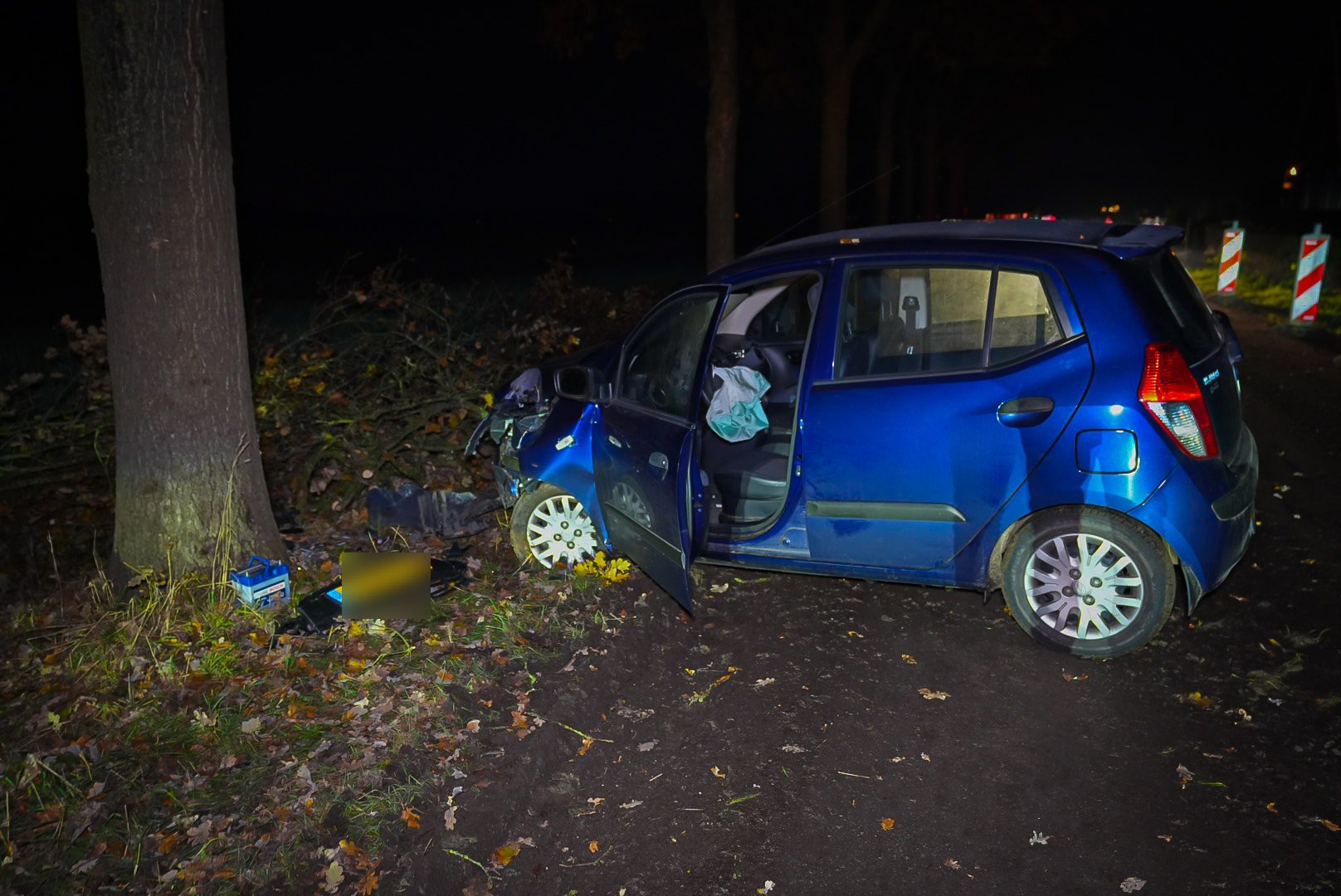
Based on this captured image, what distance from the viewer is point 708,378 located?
6.34 m

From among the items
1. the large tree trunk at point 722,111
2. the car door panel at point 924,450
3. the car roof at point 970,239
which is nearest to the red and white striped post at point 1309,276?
the large tree trunk at point 722,111

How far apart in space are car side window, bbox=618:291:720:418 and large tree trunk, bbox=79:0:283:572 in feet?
6.97

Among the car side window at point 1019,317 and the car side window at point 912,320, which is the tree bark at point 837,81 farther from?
the car side window at point 1019,317

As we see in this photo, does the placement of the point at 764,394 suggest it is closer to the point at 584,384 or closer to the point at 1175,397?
the point at 584,384

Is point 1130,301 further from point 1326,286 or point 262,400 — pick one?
point 1326,286

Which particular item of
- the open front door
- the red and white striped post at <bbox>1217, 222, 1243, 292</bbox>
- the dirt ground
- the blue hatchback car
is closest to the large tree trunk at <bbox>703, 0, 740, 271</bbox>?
the open front door

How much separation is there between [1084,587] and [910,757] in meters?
1.29

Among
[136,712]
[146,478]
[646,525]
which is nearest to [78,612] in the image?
[146,478]

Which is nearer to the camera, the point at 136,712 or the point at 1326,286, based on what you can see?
the point at 136,712

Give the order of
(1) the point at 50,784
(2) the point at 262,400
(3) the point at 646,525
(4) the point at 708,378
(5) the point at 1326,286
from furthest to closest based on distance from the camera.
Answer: (5) the point at 1326,286, (2) the point at 262,400, (4) the point at 708,378, (3) the point at 646,525, (1) the point at 50,784

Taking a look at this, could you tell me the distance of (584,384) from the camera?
5.80m

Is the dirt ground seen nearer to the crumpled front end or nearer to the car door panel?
the car door panel

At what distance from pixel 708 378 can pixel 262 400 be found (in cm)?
350

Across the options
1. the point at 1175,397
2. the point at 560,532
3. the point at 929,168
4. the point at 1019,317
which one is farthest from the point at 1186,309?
the point at 929,168
